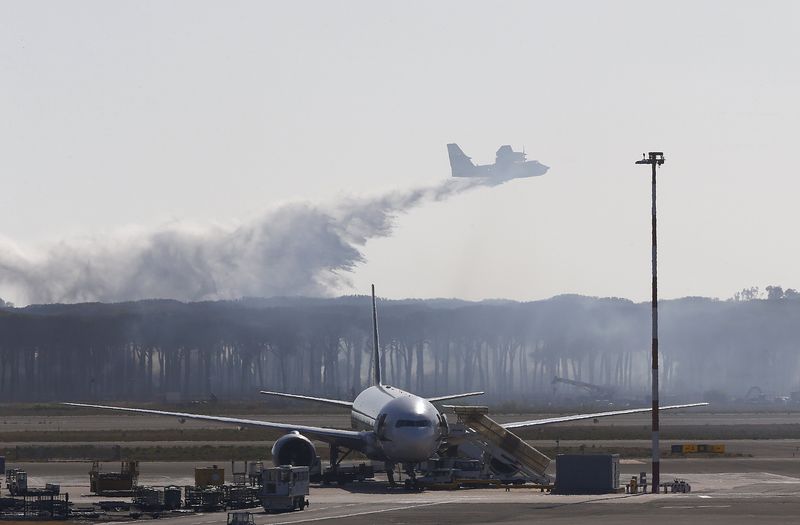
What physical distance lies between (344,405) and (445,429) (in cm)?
1592

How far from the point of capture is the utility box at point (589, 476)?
68.3 metres

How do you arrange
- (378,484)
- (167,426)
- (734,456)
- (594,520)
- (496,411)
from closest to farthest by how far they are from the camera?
(594,520), (378,484), (734,456), (167,426), (496,411)

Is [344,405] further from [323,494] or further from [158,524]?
[158,524]

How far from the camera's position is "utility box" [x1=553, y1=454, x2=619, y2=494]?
68.3 metres

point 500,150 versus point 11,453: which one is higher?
point 500,150

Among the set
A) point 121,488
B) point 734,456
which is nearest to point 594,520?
point 121,488

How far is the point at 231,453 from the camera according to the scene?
95125 mm

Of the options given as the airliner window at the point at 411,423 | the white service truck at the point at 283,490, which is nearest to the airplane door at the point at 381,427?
the airliner window at the point at 411,423

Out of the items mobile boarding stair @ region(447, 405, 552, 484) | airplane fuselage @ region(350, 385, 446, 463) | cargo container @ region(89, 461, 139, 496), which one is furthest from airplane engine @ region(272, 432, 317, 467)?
cargo container @ region(89, 461, 139, 496)

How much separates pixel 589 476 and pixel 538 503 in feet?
26.8

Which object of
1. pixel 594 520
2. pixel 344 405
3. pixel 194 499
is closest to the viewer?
pixel 594 520

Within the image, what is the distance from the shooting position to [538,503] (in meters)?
61.2

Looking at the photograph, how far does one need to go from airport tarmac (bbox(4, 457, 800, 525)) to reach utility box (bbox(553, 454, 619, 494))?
1.60 metres

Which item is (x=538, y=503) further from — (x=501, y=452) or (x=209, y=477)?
(x=209, y=477)
